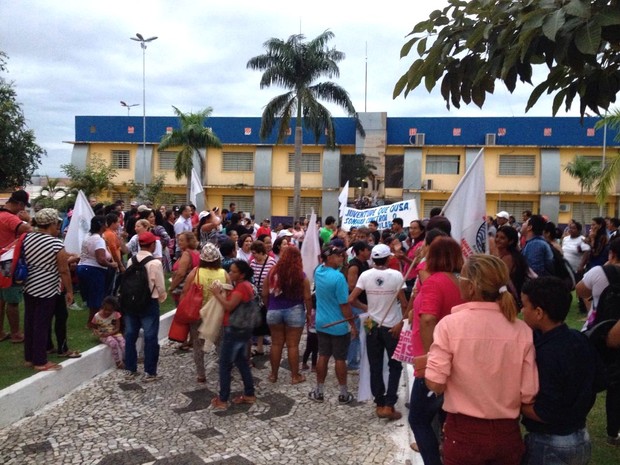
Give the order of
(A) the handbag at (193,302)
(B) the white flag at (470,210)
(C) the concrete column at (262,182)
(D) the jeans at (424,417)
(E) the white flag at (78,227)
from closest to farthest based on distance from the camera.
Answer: (D) the jeans at (424,417) → (B) the white flag at (470,210) → (A) the handbag at (193,302) → (E) the white flag at (78,227) → (C) the concrete column at (262,182)

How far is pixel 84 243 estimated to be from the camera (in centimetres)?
852

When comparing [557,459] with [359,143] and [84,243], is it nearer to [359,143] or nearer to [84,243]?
[84,243]

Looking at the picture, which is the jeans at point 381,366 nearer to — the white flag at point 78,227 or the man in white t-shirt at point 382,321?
the man in white t-shirt at point 382,321

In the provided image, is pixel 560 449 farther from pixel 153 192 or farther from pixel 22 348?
pixel 153 192

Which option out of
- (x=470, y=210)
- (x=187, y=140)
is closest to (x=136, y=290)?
(x=470, y=210)

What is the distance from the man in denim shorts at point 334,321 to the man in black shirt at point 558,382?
11.4ft

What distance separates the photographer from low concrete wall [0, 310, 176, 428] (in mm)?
5680

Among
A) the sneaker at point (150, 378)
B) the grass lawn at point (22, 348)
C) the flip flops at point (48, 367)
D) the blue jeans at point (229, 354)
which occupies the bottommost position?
the sneaker at point (150, 378)

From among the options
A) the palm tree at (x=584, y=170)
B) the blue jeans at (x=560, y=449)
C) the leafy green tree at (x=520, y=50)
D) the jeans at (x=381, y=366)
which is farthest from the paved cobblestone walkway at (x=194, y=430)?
the palm tree at (x=584, y=170)


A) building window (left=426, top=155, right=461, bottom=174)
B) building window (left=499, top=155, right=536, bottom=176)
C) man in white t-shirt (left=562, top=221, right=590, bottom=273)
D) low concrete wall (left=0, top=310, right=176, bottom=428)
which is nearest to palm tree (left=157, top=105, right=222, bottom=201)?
building window (left=426, top=155, right=461, bottom=174)

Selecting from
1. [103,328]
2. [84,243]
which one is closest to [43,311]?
[103,328]

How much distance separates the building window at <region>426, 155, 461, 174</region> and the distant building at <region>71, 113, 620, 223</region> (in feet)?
0.22

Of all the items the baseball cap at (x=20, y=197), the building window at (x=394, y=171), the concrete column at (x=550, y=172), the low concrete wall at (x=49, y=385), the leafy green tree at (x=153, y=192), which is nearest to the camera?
the low concrete wall at (x=49, y=385)

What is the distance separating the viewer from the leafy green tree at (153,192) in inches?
1467
